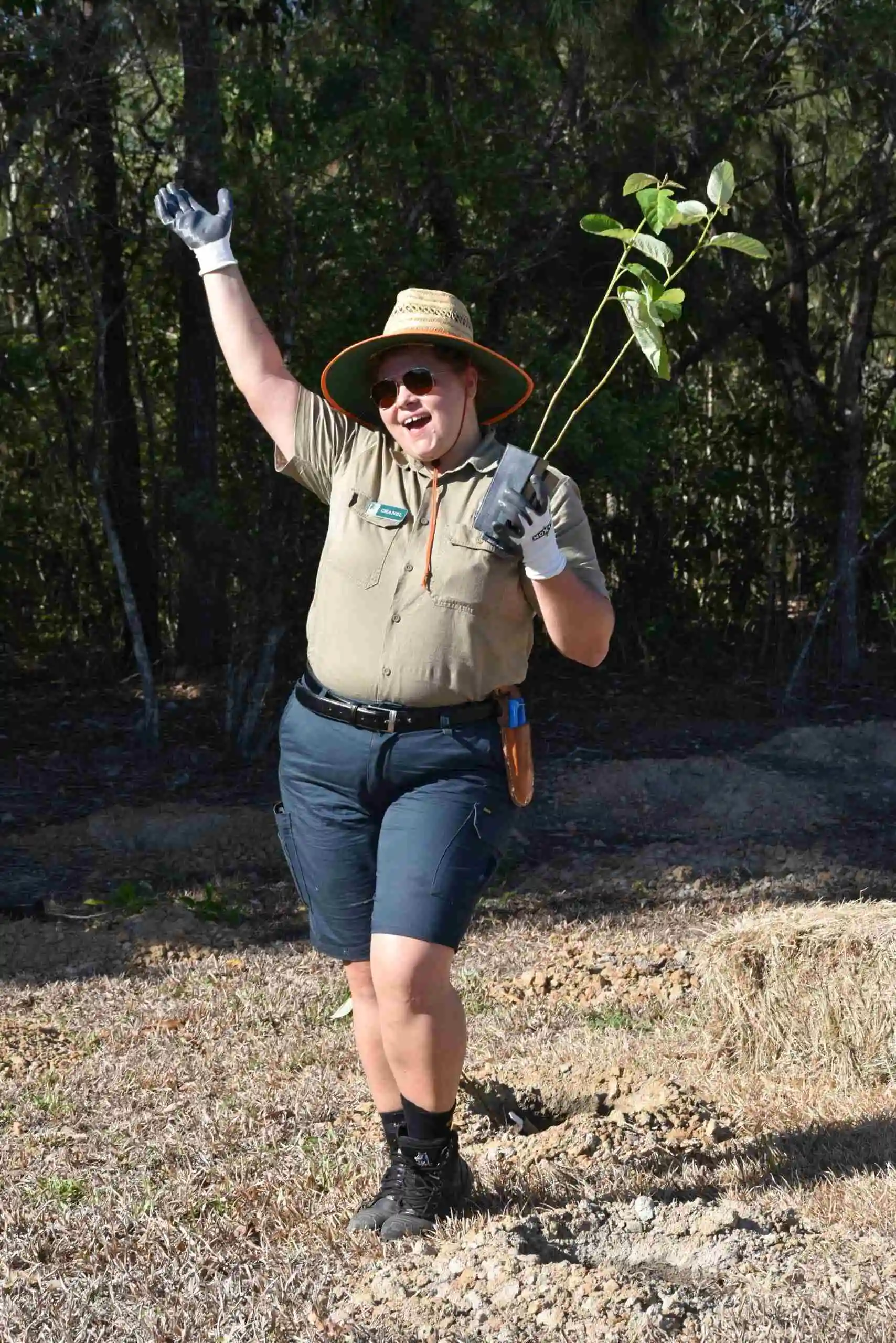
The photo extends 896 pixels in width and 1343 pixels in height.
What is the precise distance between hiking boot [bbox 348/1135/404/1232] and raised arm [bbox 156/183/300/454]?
4.96ft

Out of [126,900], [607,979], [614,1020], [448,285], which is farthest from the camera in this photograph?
[448,285]

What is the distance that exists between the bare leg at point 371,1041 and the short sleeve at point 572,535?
91 centimetres

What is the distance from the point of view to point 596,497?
11.7m

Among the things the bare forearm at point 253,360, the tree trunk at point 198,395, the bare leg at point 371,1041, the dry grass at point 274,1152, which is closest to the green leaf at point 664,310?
the bare forearm at point 253,360

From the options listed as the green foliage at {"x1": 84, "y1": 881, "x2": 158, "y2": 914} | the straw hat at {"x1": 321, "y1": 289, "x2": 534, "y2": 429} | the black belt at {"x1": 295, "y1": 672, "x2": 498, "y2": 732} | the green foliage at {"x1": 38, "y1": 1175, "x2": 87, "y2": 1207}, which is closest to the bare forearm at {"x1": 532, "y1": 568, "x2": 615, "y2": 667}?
the black belt at {"x1": 295, "y1": 672, "x2": 498, "y2": 732}

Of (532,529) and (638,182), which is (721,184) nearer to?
(638,182)

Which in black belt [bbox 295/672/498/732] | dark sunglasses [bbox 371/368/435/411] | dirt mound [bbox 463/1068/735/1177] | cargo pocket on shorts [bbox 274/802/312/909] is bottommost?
dirt mound [bbox 463/1068/735/1177]

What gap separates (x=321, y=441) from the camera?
3262 mm

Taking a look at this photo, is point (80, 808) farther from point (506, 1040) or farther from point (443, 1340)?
point (443, 1340)

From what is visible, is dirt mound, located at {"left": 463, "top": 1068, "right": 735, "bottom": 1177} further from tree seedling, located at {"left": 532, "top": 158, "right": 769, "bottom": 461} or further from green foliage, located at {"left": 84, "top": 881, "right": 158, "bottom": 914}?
green foliage, located at {"left": 84, "top": 881, "right": 158, "bottom": 914}

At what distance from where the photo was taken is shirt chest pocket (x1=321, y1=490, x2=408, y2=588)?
3.08 metres

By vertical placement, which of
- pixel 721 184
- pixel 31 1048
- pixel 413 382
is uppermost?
pixel 721 184

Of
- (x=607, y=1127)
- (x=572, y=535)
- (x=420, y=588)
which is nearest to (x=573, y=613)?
(x=572, y=535)

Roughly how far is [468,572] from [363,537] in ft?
0.79
